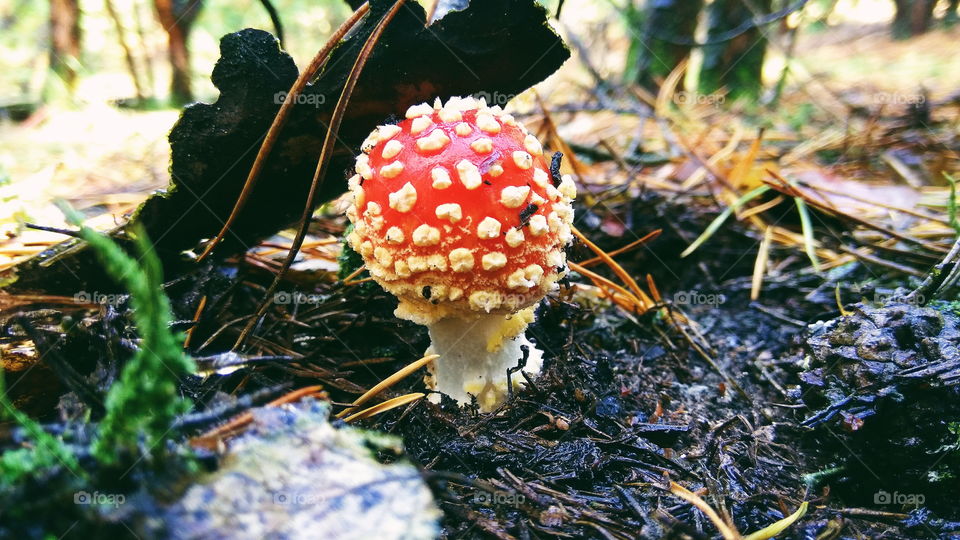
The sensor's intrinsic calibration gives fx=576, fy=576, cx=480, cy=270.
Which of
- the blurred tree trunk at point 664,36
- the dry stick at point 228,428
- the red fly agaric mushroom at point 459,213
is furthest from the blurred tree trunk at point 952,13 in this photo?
the dry stick at point 228,428

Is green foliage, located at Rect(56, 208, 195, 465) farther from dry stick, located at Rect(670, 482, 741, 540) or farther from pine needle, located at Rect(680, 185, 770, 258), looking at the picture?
pine needle, located at Rect(680, 185, 770, 258)

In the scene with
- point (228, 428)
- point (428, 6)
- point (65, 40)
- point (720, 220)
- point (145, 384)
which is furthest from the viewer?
point (65, 40)

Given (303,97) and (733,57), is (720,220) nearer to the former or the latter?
(303,97)

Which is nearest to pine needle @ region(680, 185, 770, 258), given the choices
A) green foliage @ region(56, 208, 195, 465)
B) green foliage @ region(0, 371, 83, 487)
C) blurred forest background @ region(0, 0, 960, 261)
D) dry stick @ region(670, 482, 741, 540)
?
blurred forest background @ region(0, 0, 960, 261)

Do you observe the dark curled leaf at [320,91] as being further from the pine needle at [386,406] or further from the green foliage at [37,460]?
the green foliage at [37,460]

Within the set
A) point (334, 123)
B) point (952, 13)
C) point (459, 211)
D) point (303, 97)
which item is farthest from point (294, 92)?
point (952, 13)

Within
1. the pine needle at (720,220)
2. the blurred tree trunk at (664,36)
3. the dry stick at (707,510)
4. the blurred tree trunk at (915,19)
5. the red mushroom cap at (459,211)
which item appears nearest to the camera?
the dry stick at (707,510)
